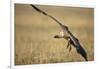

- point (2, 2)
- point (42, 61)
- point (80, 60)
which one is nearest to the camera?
point (2, 2)

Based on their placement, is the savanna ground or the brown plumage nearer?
the savanna ground

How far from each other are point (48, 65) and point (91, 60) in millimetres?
565

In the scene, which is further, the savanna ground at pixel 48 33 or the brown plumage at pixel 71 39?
the brown plumage at pixel 71 39

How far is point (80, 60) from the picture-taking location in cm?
234

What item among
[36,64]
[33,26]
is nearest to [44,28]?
[33,26]

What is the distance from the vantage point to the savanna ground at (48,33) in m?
2.12

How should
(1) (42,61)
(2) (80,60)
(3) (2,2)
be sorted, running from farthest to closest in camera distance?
(2) (80,60) → (1) (42,61) → (3) (2,2)

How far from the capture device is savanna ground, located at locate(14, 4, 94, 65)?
2.12 meters

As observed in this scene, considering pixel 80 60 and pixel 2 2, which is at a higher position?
pixel 2 2

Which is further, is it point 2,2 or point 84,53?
point 84,53

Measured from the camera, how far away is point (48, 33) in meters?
2.22
